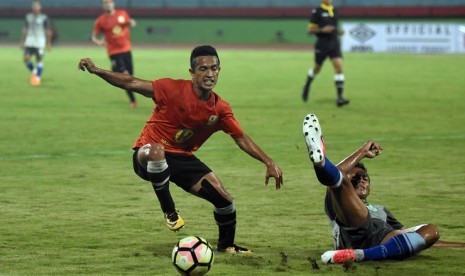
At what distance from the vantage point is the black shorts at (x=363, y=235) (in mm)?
8078

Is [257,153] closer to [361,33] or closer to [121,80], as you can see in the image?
[121,80]

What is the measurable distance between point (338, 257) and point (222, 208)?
1.12m

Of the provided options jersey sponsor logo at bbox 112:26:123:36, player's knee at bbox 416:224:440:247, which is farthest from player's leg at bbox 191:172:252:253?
jersey sponsor logo at bbox 112:26:123:36

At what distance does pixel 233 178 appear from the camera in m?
13.0

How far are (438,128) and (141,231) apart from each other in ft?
34.1

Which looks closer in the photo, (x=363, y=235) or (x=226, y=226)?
(x=363, y=235)

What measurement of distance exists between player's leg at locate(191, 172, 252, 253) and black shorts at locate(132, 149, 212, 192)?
54 millimetres

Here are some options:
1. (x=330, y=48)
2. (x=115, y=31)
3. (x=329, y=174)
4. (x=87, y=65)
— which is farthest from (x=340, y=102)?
(x=329, y=174)

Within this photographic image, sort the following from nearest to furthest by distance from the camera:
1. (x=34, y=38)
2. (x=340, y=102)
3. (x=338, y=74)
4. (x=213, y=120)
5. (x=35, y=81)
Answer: (x=213, y=120) < (x=338, y=74) < (x=340, y=102) < (x=35, y=81) < (x=34, y=38)

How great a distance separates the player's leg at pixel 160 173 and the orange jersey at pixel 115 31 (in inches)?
587

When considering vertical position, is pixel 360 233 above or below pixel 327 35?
above

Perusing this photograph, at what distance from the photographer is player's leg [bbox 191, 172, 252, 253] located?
8.45 meters

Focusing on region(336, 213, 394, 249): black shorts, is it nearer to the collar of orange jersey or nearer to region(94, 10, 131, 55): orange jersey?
the collar of orange jersey

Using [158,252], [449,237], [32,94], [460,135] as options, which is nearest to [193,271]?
[158,252]
